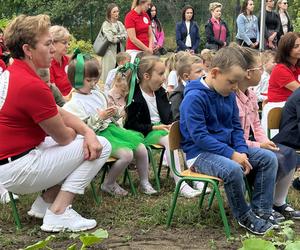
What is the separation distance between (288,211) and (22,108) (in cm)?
223

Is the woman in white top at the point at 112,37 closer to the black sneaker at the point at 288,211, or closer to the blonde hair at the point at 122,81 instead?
Result: the blonde hair at the point at 122,81

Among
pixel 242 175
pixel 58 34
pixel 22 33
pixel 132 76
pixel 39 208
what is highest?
pixel 22 33

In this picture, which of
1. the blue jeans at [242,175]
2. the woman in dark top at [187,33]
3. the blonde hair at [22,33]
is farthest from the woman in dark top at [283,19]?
the blonde hair at [22,33]

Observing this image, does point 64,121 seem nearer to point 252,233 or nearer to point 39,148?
point 39,148

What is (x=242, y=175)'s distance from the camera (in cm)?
403

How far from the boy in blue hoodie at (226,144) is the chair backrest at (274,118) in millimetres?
731

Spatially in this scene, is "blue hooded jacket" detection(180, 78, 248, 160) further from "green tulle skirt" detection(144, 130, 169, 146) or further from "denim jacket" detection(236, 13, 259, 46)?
"denim jacket" detection(236, 13, 259, 46)

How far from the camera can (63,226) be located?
4.17m

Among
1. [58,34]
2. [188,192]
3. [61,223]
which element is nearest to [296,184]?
[188,192]

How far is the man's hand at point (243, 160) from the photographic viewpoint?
4152 mm

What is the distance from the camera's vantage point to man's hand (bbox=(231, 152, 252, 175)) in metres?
4.15

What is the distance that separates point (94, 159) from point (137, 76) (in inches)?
57.6

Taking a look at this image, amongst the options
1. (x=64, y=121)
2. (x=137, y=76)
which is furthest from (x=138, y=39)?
(x=64, y=121)

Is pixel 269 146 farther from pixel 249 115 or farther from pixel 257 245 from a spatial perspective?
pixel 257 245
